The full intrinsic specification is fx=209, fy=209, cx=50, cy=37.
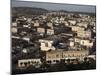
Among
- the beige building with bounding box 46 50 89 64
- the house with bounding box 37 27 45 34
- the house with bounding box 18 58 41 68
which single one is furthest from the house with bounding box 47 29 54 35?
the house with bounding box 18 58 41 68

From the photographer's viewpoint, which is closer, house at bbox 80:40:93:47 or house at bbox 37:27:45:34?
house at bbox 37:27:45:34

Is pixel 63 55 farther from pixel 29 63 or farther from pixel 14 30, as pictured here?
pixel 14 30

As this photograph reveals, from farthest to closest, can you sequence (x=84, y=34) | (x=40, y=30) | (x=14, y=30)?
(x=84, y=34), (x=40, y=30), (x=14, y=30)

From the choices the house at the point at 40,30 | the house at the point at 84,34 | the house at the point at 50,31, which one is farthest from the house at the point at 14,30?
the house at the point at 84,34

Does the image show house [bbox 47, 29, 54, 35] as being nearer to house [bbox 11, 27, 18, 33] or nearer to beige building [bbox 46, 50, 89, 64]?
beige building [bbox 46, 50, 89, 64]

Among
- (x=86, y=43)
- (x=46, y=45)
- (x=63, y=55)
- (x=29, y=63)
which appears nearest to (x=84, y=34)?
(x=86, y=43)

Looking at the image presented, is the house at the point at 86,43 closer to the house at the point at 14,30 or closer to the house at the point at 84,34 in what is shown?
the house at the point at 84,34

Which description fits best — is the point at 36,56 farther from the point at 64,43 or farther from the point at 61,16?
the point at 61,16
